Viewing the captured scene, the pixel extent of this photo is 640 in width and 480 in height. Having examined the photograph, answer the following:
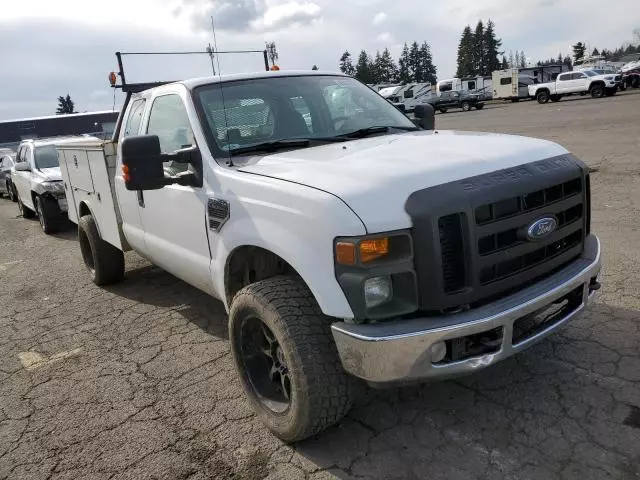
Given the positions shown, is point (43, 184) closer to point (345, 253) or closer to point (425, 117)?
point (425, 117)

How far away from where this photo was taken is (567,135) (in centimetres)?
1468

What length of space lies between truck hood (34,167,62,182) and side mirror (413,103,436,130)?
7.57 meters

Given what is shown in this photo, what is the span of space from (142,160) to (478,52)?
106 meters

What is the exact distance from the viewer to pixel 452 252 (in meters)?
2.39

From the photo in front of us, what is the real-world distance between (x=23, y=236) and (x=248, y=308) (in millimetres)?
8801

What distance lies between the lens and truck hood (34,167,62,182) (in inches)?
390

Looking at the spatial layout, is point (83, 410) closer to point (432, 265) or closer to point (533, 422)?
point (432, 265)

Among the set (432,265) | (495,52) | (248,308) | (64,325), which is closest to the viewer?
(432,265)

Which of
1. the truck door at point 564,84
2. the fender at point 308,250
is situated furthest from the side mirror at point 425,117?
the truck door at point 564,84

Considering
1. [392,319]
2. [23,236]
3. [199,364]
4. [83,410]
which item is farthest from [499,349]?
[23,236]

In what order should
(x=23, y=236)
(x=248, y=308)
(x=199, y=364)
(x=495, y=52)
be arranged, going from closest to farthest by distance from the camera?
1. (x=248, y=308)
2. (x=199, y=364)
3. (x=23, y=236)
4. (x=495, y=52)

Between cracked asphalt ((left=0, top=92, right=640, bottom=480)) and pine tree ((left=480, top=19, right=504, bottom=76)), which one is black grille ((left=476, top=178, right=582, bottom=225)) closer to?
cracked asphalt ((left=0, top=92, right=640, bottom=480))

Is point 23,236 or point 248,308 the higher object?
point 248,308

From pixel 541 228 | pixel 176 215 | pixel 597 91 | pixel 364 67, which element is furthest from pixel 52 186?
pixel 364 67
